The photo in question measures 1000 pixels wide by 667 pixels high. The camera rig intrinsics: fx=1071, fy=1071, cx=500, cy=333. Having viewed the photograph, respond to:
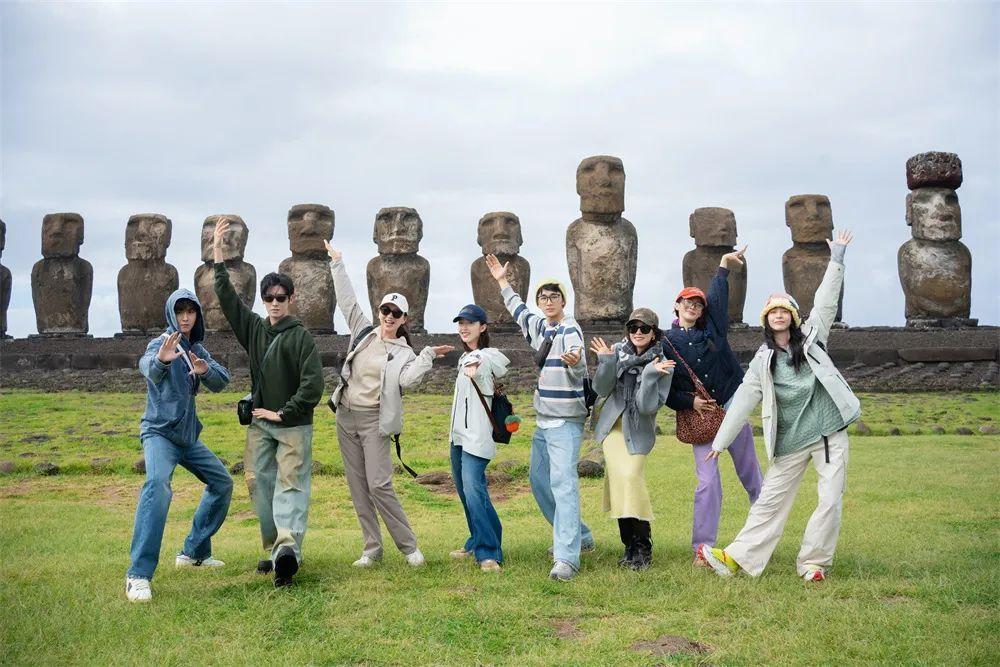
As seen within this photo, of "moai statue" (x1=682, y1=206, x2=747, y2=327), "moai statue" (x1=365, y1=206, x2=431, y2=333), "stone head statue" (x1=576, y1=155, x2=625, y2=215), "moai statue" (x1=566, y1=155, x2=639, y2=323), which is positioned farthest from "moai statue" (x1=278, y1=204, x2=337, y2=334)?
"moai statue" (x1=682, y1=206, x2=747, y2=327)

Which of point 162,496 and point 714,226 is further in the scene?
point 714,226

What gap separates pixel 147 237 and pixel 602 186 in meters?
10.8

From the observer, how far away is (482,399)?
6.99m

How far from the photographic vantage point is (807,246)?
22.5 meters

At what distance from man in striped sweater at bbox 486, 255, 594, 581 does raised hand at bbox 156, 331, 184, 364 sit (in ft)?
7.17

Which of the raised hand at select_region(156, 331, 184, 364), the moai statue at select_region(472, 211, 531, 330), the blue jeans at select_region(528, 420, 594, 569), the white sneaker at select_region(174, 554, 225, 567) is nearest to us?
the raised hand at select_region(156, 331, 184, 364)

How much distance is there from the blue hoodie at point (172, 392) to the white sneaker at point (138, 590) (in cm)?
84

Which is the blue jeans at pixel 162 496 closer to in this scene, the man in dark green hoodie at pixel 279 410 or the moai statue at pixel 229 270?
the man in dark green hoodie at pixel 279 410

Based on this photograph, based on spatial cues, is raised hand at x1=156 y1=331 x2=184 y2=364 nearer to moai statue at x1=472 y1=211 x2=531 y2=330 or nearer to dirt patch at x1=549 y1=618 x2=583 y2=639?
dirt patch at x1=549 y1=618 x2=583 y2=639

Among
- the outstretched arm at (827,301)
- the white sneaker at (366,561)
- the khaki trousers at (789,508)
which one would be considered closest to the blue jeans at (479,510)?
the white sneaker at (366,561)

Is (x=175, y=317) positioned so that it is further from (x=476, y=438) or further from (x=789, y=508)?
(x=789, y=508)

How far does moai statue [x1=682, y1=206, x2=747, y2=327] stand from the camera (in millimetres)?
21953

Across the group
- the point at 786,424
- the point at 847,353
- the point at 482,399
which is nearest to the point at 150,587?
the point at 482,399

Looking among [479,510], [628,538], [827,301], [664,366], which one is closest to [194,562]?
[479,510]
